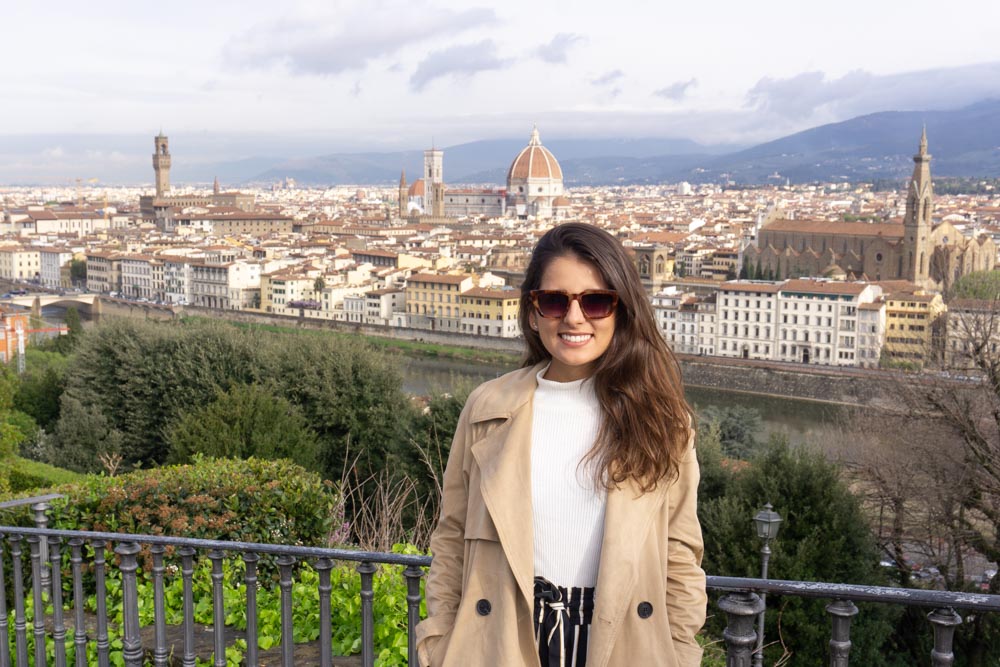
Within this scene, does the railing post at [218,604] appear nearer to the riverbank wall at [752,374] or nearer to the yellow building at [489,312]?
the riverbank wall at [752,374]

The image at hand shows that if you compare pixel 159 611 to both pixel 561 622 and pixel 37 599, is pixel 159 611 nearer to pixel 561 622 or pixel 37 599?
pixel 37 599

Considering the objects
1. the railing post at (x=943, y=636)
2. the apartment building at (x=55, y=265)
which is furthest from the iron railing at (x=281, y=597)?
the apartment building at (x=55, y=265)

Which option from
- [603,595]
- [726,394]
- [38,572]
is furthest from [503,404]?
[726,394]

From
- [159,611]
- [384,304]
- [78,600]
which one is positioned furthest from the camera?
[384,304]

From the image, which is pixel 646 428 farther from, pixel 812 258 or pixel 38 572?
pixel 812 258

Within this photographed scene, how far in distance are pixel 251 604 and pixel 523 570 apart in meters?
0.59

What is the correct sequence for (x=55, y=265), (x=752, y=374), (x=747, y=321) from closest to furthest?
(x=752, y=374) < (x=747, y=321) < (x=55, y=265)

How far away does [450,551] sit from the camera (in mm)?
1060

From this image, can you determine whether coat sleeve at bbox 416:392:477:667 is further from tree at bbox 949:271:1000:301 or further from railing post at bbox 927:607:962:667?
tree at bbox 949:271:1000:301

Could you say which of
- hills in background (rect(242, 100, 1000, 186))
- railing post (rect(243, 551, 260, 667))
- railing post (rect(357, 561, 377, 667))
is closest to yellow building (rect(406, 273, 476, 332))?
railing post (rect(243, 551, 260, 667))

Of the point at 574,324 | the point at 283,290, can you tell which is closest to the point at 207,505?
the point at 574,324

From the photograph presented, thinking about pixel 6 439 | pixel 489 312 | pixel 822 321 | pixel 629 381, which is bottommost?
pixel 489 312

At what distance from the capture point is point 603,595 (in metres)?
0.97

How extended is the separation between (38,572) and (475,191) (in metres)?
69.4
